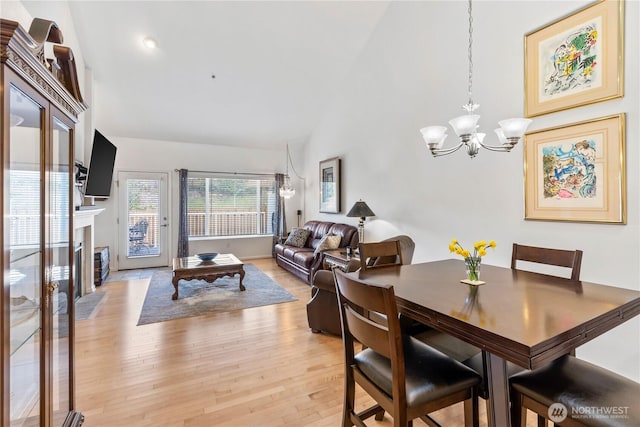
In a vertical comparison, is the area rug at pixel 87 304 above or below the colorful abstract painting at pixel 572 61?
below

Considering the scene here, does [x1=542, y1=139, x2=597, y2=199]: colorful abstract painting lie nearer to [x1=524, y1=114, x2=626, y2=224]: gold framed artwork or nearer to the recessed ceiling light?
[x1=524, y1=114, x2=626, y2=224]: gold framed artwork

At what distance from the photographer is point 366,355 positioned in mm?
1616

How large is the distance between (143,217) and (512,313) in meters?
6.69

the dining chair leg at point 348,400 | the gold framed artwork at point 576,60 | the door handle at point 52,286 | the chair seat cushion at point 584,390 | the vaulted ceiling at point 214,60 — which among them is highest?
the vaulted ceiling at point 214,60

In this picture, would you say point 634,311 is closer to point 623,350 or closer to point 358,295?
point 623,350

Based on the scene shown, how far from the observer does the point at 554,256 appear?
2.05m

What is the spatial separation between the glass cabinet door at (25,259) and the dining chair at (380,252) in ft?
5.85

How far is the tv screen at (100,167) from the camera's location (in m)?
4.14

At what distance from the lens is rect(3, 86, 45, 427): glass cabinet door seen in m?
1.14

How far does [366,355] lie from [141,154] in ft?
20.8

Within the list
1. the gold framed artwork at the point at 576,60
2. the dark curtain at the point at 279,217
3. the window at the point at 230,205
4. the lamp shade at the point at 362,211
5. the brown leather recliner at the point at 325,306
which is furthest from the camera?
the dark curtain at the point at 279,217

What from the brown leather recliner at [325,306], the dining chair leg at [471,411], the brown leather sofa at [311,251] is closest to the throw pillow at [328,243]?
the brown leather sofa at [311,251]

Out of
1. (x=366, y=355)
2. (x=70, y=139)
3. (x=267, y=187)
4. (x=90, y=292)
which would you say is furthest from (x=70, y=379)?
(x=267, y=187)

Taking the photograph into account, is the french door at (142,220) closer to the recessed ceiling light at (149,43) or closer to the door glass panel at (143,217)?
the door glass panel at (143,217)
